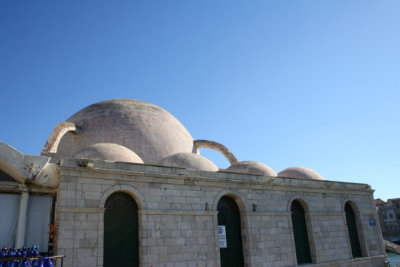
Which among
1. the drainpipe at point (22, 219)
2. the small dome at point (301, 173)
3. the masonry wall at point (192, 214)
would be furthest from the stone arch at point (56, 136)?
the small dome at point (301, 173)

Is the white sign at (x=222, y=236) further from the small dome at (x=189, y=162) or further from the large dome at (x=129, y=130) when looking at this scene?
the large dome at (x=129, y=130)

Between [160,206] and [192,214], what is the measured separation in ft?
3.78

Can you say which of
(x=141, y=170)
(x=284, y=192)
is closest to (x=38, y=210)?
(x=141, y=170)

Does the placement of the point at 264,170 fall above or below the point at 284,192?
above

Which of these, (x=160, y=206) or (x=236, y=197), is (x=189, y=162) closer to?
(x=236, y=197)

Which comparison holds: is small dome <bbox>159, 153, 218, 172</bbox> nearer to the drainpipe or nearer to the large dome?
the large dome

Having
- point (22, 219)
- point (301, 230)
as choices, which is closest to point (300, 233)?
point (301, 230)

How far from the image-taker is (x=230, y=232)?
11984 millimetres

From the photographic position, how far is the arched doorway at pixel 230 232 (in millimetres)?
11664

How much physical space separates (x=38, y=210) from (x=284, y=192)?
28.9ft

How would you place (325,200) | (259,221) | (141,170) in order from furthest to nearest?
1. (325,200)
2. (259,221)
3. (141,170)

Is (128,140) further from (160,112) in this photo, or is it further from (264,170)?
(264,170)

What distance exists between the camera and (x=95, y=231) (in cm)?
923

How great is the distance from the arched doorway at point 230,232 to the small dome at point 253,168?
9.76 feet
